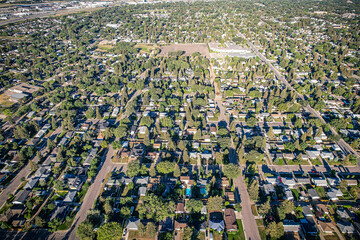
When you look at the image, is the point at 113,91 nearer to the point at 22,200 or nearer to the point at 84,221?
the point at 22,200

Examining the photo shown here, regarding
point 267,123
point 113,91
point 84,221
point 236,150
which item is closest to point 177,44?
point 113,91

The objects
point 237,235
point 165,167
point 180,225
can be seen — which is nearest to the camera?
point 237,235

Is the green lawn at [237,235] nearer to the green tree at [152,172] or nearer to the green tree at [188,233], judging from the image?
the green tree at [188,233]

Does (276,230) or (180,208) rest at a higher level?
(276,230)

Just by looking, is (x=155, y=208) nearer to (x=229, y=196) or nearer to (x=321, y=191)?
(x=229, y=196)

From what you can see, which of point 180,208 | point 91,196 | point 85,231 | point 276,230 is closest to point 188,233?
point 180,208

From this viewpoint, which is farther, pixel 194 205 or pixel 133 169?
pixel 133 169

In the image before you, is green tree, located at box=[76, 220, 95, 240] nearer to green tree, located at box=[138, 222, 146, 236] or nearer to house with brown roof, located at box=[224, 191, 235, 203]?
green tree, located at box=[138, 222, 146, 236]

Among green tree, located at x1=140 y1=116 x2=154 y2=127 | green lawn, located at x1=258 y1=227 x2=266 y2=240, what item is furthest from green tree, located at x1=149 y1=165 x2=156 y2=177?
green lawn, located at x1=258 y1=227 x2=266 y2=240
